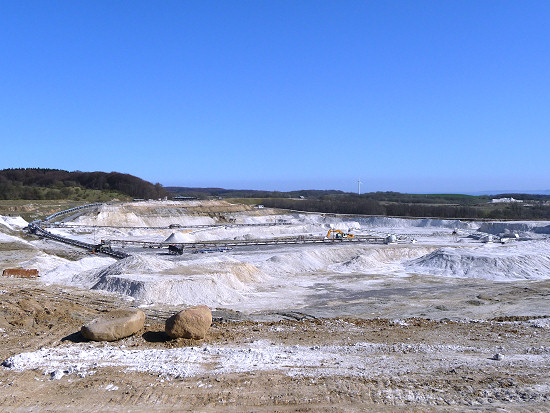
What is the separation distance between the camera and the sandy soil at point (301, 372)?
11.7 metres

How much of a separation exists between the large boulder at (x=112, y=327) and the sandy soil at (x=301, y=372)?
30cm

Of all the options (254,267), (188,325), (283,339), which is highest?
(188,325)

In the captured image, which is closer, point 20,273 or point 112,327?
point 112,327

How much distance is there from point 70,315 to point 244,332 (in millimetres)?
6885

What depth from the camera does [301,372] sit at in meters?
13.6

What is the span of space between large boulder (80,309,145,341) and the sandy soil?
0.30 m

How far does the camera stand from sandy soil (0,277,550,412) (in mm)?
11742

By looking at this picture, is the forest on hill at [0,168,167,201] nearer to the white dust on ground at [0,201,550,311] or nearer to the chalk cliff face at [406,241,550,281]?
the white dust on ground at [0,201,550,311]

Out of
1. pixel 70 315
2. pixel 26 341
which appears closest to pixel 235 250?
pixel 70 315

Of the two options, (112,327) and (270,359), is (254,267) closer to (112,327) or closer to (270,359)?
(112,327)

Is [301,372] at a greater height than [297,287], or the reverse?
[301,372]

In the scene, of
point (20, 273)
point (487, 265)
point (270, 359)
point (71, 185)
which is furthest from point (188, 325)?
point (71, 185)

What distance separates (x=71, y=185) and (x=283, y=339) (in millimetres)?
114674

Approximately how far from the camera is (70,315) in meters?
19.5
